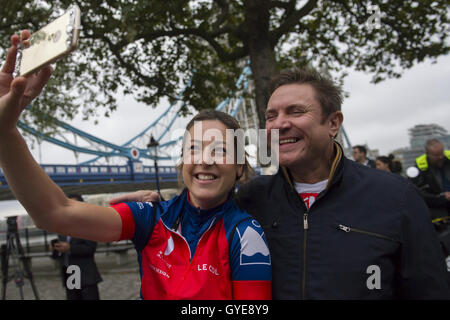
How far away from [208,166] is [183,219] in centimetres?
27

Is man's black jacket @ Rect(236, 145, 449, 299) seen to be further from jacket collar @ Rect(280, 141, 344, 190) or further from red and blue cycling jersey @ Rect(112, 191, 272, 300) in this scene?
red and blue cycling jersey @ Rect(112, 191, 272, 300)

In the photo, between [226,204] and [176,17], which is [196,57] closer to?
[176,17]

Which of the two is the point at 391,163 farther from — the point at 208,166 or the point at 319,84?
the point at 208,166

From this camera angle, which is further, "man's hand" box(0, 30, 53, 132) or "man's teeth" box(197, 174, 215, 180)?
"man's teeth" box(197, 174, 215, 180)

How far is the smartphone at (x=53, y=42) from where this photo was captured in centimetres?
75

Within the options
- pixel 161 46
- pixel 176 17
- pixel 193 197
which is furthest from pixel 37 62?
pixel 161 46

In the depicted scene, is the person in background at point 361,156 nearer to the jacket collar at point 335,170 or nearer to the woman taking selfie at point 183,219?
the jacket collar at point 335,170

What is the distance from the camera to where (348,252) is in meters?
1.44

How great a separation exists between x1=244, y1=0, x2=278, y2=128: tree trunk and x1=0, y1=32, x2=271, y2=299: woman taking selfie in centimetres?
372

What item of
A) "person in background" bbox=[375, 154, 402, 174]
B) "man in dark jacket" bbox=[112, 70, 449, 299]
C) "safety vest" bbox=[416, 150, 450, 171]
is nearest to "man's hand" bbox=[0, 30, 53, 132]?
"man in dark jacket" bbox=[112, 70, 449, 299]

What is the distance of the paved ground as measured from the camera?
6.30 metres

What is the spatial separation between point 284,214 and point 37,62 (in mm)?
1172

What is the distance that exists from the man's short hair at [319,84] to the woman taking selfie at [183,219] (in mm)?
357
